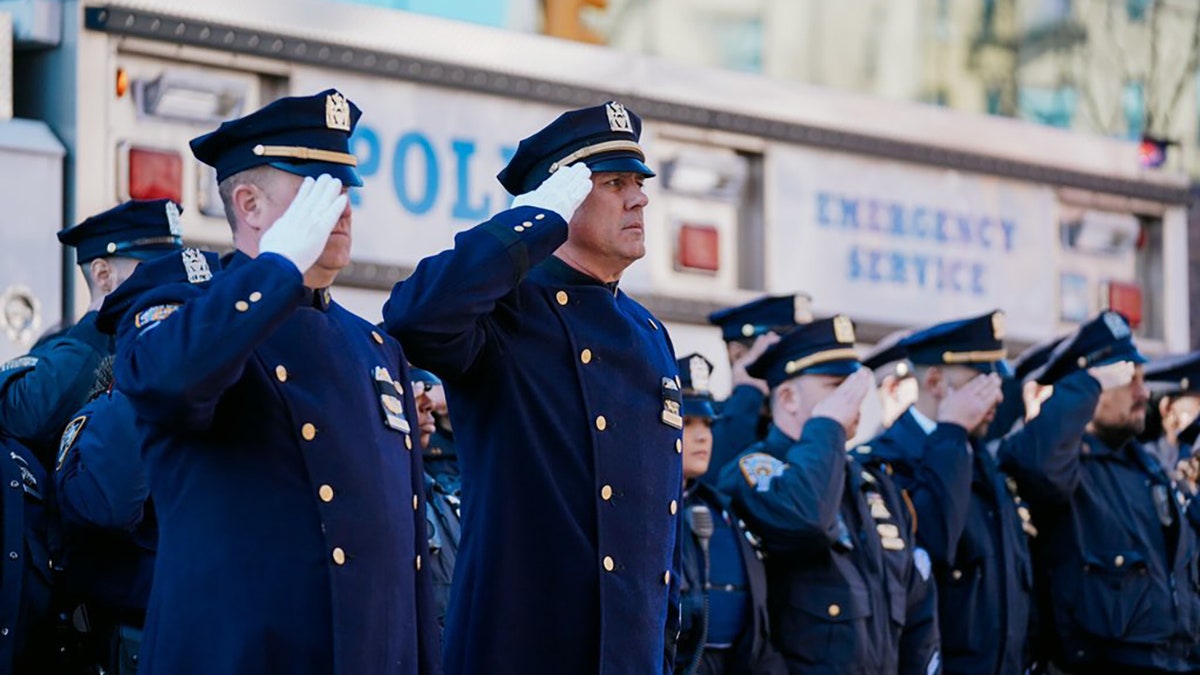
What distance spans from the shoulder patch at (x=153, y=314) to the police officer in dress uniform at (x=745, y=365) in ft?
11.9

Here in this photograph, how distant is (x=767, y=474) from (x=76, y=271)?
7.21 feet

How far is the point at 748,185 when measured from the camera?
26.4 ft

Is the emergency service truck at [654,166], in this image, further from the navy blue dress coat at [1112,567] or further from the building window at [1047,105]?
the navy blue dress coat at [1112,567]

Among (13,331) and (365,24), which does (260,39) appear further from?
(13,331)

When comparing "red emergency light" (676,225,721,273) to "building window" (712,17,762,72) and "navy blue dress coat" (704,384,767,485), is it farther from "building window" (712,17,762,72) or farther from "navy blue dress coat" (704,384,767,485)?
"building window" (712,17,762,72)

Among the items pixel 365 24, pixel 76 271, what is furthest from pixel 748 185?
pixel 76 271

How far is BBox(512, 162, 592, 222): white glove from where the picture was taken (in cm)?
477

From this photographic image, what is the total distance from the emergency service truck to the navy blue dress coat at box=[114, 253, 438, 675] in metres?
2.15

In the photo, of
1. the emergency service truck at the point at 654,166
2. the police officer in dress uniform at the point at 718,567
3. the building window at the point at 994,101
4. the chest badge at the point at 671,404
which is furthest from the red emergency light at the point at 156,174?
the building window at the point at 994,101

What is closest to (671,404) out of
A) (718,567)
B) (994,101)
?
(718,567)

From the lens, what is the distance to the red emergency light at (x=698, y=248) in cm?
778

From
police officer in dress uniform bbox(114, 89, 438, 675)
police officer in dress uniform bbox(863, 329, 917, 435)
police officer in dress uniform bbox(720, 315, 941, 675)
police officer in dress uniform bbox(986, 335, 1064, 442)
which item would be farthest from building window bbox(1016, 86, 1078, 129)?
police officer in dress uniform bbox(114, 89, 438, 675)

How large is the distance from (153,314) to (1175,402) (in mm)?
6992

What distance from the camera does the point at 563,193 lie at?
4.80 metres
